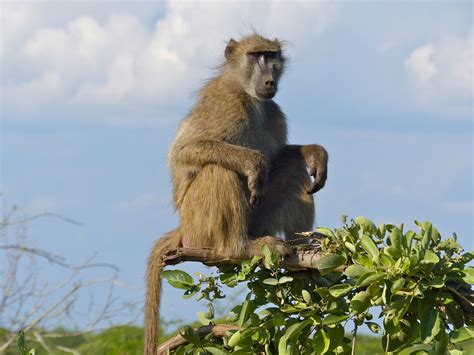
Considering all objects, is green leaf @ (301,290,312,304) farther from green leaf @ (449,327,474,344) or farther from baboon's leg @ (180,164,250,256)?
baboon's leg @ (180,164,250,256)

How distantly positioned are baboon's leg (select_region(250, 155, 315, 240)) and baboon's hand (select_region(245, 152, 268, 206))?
1.54 feet

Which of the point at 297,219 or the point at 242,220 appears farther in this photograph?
the point at 297,219

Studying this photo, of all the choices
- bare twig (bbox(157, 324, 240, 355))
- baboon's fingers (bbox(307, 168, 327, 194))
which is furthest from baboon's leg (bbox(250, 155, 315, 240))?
bare twig (bbox(157, 324, 240, 355))

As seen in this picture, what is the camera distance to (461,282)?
13.0 feet

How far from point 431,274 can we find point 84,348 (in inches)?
281

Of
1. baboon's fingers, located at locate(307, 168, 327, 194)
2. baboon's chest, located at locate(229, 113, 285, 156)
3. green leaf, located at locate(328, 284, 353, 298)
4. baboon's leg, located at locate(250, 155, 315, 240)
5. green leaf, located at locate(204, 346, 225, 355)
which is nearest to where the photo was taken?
green leaf, located at locate(328, 284, 353, 298)

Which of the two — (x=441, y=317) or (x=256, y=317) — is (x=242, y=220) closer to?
(x=256, y=317)

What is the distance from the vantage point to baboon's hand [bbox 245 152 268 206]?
5.43m

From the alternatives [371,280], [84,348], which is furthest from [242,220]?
[84,348]

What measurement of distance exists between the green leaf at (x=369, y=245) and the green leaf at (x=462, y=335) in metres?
0.53

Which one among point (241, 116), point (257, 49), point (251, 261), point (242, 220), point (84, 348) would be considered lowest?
point (84, 348)

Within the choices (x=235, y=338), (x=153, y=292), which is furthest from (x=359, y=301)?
(x=153, y=292)

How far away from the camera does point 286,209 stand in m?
5.90

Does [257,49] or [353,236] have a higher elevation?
[257,49]
